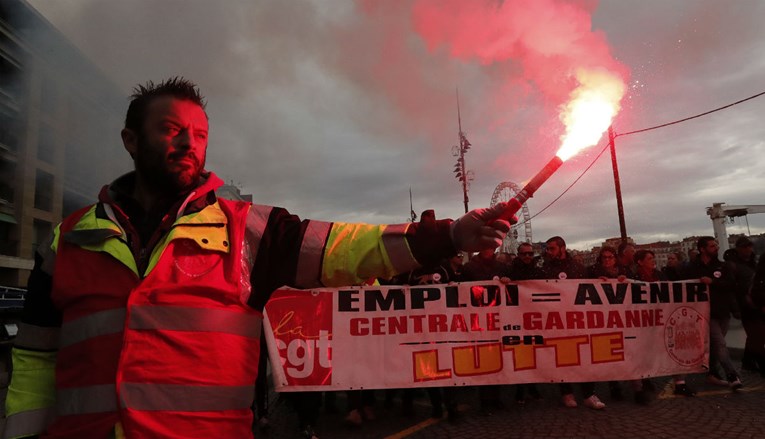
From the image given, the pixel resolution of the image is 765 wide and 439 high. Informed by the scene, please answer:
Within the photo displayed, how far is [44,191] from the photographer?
93.0 ft

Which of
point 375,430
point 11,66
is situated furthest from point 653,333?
point 11,66

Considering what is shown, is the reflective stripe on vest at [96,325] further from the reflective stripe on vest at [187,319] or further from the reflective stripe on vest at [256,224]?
the reflective stripe on vest at [256,224]

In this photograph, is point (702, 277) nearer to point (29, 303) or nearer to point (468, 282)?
point (468, 282)

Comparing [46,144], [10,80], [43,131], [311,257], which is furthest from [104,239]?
[46,144]

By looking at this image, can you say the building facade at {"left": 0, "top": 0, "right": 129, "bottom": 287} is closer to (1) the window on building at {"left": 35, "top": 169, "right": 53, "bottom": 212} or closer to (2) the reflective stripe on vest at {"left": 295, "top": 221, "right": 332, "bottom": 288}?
(1) the window on building at {"left": 35, "top": 169, "right": 53, "bottom": 212}

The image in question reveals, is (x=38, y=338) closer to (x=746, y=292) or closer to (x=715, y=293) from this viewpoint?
(x=715, y=293)

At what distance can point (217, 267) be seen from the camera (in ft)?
4.97

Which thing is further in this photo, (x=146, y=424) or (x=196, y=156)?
(x=196, y=156)

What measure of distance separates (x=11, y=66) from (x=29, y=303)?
2315 cm

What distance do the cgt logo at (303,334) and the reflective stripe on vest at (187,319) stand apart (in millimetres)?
4130

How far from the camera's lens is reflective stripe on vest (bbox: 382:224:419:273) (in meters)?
1.57

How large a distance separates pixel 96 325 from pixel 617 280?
20.8 feet

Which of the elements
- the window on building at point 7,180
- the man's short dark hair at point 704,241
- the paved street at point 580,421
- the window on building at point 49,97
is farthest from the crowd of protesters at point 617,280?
the window on building at point 7,180

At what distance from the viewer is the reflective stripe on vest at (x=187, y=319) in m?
1.39
